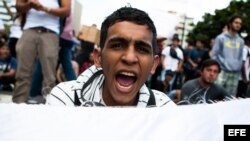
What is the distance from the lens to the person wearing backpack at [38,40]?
3.24 meters

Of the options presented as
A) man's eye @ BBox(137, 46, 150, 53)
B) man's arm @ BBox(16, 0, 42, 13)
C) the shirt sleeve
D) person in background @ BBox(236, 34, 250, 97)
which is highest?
man's arm @ BBox(16, 0, 42, 13)

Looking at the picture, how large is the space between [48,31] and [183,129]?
2.32 metres

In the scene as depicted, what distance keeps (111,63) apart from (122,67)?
0.05 metres

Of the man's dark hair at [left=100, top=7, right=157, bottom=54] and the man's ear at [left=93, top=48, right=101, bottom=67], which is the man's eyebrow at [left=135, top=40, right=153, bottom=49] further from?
the man's ear at [left=93, top=48, right=101, bottom=67]

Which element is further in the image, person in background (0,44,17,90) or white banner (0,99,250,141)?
person in background (0,44,17,90)

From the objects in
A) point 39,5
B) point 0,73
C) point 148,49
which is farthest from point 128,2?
point 0,73

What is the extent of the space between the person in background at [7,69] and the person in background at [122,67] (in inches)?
148

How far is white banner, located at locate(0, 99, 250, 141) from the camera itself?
112 cm

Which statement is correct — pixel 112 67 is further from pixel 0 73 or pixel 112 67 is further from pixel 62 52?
pixel 0 73

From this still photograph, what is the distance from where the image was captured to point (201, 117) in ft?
3.90

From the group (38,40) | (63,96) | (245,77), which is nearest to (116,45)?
(63,96)

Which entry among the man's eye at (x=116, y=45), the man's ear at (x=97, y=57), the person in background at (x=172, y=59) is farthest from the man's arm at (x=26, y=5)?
the person in background at (x=172, y=59)

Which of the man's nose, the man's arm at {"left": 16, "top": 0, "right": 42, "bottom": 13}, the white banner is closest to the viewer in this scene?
the white banner

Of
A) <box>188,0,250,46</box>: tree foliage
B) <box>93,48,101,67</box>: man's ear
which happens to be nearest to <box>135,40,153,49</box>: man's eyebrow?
<box>93,48,101,67</box>: man's ear
